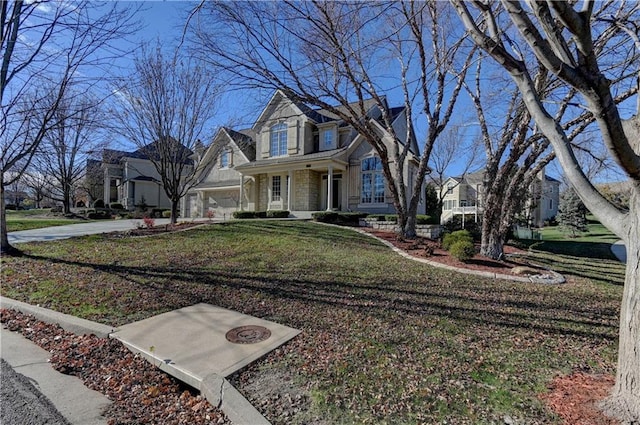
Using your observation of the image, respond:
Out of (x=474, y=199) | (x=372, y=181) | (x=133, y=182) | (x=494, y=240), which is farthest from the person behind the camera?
(x=474, y=199)

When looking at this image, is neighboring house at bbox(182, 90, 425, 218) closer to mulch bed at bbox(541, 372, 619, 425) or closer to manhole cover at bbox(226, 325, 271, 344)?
manhole cover at bbox(226, 325, 271, 344)

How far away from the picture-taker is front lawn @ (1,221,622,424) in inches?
106

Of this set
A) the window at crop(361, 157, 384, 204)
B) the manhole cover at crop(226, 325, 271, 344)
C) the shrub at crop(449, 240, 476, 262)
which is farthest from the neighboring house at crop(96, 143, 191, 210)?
the manhole cover at crop(226, 325, 271, 344)

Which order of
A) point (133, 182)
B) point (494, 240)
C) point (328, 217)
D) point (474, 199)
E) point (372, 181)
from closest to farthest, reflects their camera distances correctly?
point (494, 240) → point (328, 217) → point (372, 181) → point (133, 182) → point (474, 199)

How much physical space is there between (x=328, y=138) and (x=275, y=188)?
5381mm

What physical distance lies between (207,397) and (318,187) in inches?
742

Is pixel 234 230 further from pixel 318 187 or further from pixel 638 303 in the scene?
pixel 638 303

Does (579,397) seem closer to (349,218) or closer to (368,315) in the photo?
(368,315)

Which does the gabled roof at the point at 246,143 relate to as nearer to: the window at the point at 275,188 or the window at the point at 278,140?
the window at the point at 278,140

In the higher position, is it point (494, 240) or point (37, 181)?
point (37, 181)

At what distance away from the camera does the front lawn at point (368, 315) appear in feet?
8.82

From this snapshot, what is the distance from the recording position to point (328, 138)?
69.2 ft

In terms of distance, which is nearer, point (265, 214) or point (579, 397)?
point (579, 397)

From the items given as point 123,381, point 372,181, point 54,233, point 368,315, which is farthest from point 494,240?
point 54,233
